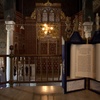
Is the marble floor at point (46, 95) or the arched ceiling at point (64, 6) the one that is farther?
the arched ceiling at point (64, 6)

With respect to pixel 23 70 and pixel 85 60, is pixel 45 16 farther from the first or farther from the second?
pixel 85 60

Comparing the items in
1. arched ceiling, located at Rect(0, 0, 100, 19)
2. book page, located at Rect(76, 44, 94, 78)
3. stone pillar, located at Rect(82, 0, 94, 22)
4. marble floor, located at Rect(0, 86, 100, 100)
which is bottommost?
marble floor, located at Rect(0, 86, 100, 100)

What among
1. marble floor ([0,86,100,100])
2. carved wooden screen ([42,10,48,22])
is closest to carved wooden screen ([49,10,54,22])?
carved wooden screen ([42,10,48,22])

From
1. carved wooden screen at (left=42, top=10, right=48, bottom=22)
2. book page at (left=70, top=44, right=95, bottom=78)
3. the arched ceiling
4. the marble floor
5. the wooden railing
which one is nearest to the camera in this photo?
the marble floor

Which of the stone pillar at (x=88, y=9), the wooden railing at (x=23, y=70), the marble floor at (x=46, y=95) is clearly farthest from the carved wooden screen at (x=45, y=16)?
the marble floor at (x=46, y=95)

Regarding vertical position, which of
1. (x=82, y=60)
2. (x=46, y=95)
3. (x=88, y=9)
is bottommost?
(x=46, y=95)

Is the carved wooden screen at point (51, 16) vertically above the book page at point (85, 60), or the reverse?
the carved wooden screen at point (51, 16)

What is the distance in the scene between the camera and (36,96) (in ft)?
11.9

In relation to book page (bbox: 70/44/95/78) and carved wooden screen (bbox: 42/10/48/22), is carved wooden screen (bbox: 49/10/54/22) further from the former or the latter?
book page (bbox: 70/44/95/78)

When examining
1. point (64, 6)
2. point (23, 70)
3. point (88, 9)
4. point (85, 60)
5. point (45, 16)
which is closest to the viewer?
point (85, 60)

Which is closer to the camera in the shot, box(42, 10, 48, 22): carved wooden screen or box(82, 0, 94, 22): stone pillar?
box(82, 0, 94, 22): stone pillar

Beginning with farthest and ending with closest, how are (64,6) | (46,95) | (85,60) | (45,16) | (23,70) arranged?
(64,6), (45,16), (23,70), (85,60), (46,95)

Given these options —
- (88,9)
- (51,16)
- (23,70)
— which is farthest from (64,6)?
(23,70)

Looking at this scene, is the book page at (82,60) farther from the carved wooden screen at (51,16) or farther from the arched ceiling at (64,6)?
the arched ceiling at (64,6)
